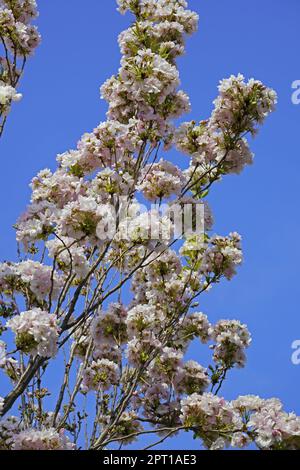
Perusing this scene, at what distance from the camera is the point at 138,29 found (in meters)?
7.61

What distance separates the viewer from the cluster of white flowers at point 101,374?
24.8ft

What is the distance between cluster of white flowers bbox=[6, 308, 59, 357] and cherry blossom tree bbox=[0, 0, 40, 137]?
10.8 ft

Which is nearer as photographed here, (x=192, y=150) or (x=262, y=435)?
(x=262, y=435)

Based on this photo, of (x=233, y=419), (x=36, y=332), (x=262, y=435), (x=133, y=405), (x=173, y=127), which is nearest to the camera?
(x=36, y=332)

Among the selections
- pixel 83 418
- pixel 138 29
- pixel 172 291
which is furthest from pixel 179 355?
pixel 138 29

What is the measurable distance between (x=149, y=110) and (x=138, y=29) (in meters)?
1.19

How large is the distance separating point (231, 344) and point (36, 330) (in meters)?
3.36

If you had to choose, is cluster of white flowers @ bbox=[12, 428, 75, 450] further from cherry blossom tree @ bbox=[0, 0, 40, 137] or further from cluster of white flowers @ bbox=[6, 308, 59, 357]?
cherry blossom tree @ bbox=[0, 0, 40, 137]

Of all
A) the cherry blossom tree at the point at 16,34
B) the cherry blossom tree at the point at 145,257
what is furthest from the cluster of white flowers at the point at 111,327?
the cherry blossom tree at the point at 16,34

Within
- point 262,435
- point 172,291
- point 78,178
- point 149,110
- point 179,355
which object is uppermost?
point 149,110

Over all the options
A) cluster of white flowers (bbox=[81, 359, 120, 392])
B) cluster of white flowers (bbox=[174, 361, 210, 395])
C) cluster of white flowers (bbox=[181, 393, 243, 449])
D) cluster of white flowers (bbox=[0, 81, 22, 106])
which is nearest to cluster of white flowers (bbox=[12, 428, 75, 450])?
cluster of white flowers (bbox=[181, 393, 243, 449])

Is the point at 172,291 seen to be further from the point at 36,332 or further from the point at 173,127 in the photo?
the point at 36,332

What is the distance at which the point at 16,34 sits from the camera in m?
8.00

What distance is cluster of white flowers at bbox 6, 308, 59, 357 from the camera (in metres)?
5.14
